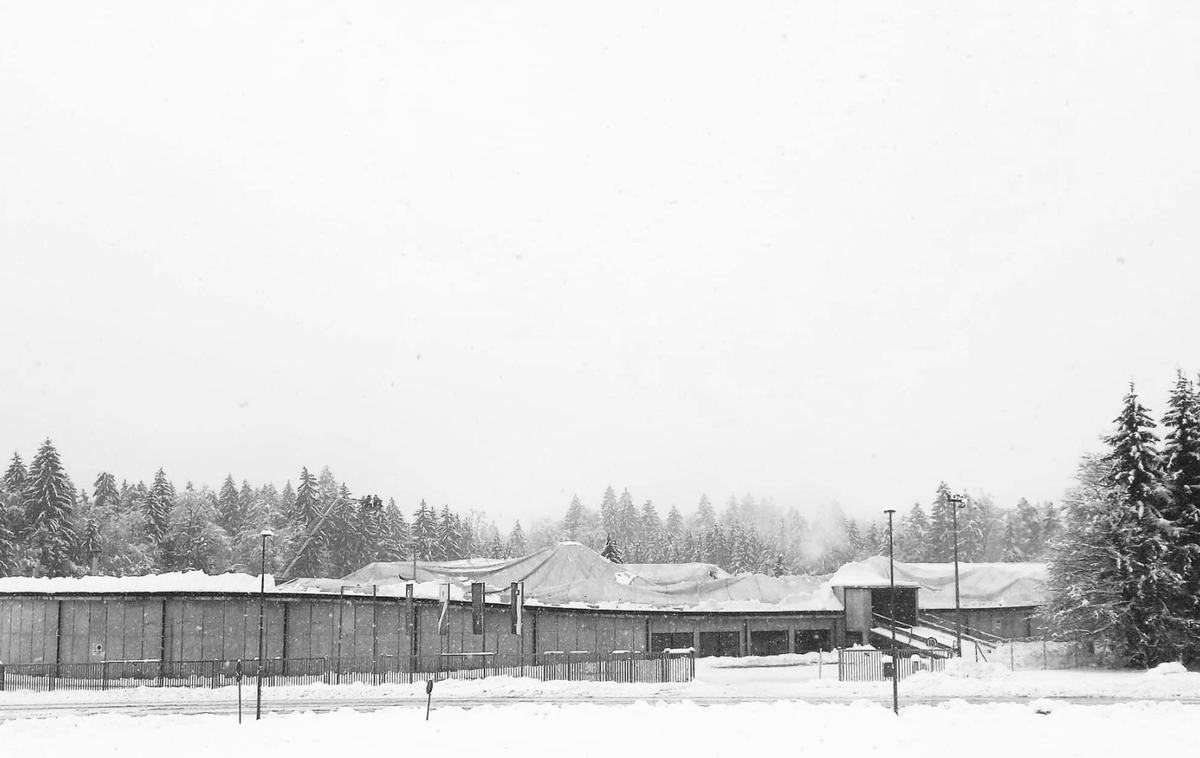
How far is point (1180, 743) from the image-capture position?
27.1 metres

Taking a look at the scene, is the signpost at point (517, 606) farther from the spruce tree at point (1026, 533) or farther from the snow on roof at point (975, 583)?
the spruce tree at point (1026, 533)

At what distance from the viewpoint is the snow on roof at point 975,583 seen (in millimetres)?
71188

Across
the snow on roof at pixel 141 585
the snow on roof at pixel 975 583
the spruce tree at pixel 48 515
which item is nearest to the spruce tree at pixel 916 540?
the snow on roof at pixel 975 583

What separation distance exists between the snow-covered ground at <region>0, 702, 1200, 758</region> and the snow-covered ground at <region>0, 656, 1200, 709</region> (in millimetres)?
4453

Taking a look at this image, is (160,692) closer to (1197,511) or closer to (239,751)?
(239,751)

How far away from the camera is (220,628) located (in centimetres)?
4788

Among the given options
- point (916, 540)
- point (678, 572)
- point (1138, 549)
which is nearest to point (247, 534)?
point (678, 572)

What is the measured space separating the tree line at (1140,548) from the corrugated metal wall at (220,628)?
2651 cm

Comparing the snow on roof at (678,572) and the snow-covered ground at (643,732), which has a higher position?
the snow on roof at (678,572)

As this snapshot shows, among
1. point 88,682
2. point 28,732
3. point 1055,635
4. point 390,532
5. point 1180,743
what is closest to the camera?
point 1180,743

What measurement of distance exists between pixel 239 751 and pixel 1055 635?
1582 inches

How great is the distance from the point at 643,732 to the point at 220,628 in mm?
25541

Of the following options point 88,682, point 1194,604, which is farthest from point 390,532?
point 1194,604

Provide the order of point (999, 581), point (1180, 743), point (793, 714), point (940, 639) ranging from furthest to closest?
point (999, 581)
point (940, 639)
point (793, 714)
point (1180, 743)
